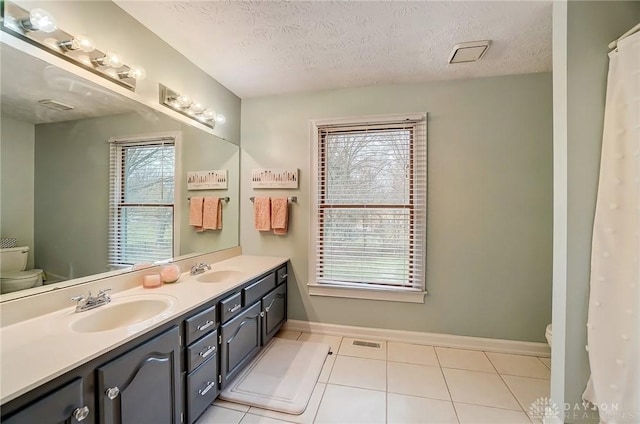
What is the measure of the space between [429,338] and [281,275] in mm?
1500

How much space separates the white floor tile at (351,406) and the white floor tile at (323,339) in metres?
0.56

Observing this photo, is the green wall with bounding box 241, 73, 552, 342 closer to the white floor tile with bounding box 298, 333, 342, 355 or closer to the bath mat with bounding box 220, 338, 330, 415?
the white floor tile with bounding box 298, 333, 342, 355

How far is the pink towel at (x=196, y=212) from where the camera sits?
2201mm

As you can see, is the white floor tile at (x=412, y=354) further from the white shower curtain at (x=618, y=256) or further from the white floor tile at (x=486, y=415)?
the white shower curtain at (x=618, y=256)

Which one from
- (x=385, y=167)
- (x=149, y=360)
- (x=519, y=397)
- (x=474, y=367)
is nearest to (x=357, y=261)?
(x=385, y=167)

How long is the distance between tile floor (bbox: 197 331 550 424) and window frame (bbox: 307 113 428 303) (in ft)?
1.50

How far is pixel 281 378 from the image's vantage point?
1.89m

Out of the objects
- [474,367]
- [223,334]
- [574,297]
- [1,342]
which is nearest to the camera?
[1,342]

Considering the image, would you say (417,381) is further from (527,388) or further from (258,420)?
(258,420)

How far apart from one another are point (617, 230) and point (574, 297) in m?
0.40

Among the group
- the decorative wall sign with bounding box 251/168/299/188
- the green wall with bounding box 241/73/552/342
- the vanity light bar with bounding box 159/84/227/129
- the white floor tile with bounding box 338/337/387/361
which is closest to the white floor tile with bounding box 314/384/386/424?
the white floor tile with bounding box 338/337/387/361

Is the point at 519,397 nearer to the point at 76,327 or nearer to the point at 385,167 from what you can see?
the point at 385,167

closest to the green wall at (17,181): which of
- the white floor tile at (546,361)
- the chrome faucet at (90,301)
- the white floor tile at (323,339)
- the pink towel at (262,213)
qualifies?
the chrome faucet at (90,301)

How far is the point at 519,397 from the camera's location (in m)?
1.73
